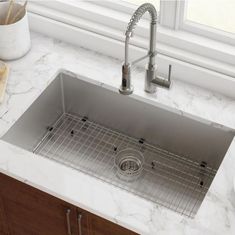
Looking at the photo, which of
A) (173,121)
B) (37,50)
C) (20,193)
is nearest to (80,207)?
(20,193)

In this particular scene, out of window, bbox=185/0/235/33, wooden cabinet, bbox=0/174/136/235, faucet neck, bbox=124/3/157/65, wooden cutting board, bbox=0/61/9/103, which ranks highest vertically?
window, bbox=185/0/235/33

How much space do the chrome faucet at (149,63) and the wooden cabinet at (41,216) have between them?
1.39ft

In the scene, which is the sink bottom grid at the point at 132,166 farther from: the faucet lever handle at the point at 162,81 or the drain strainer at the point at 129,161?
the faucet lever handle at the point at 162,81

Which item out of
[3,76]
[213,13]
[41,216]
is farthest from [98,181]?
[213,13]

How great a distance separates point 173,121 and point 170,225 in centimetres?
51

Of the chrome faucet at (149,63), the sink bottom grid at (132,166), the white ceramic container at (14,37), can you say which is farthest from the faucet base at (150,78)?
the white ceramic container at (14,37)

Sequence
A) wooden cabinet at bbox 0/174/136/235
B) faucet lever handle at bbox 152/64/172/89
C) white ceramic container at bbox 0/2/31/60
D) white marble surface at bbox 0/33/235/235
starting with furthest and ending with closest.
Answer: white ceramic container at bbox 0/2/31/60
faucet lever handle at bbox 152/64/172/89
wooden cabinet at bbox 0/174/136/235
white marble surface at bbox 0/33/235/235

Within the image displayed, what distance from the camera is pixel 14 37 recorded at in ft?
7.37

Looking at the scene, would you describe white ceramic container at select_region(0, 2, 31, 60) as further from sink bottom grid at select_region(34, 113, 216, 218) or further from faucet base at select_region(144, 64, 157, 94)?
faucet base at select_region(144, 64, 157, 94)

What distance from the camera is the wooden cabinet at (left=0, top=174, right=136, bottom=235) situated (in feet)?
6.25

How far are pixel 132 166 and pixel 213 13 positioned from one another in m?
0.66

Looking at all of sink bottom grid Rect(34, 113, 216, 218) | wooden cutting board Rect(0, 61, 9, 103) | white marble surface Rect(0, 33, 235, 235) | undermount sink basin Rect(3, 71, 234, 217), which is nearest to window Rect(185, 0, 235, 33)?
white marble surface Rect(0, 33, 235, 235)

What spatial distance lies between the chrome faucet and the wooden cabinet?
42cm

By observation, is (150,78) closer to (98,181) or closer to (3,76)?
(98,181)
